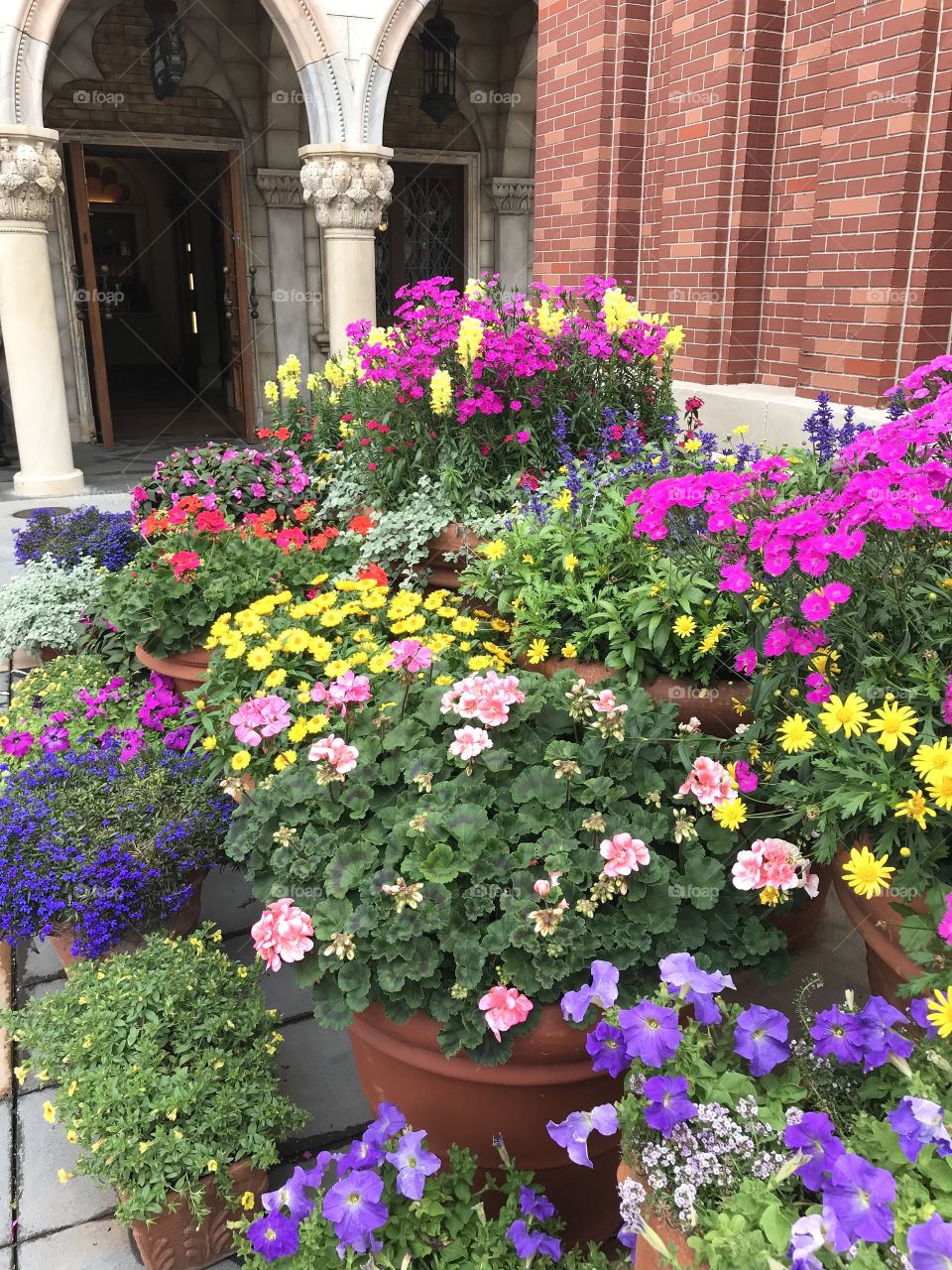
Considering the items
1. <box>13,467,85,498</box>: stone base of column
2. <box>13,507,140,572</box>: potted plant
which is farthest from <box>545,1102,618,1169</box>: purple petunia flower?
<box>13,467,85,498</box>: stone base of column

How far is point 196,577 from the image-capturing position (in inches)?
135

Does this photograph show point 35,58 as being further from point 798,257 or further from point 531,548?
point 531,548

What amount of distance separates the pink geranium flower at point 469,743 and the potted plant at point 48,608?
2739 mm

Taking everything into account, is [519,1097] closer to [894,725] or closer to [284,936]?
[284,936]

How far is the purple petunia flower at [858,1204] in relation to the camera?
1.12 metres

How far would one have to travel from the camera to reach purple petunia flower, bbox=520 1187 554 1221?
1.67m

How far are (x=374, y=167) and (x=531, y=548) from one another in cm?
707

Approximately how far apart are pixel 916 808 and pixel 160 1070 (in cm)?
156

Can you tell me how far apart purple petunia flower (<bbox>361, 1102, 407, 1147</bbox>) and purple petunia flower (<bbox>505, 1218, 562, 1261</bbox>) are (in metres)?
0.24

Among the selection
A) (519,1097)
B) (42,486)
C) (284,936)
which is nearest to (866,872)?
(519,1097)

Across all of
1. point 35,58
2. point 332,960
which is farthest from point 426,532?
point 35,58

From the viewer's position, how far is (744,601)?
2111 mm

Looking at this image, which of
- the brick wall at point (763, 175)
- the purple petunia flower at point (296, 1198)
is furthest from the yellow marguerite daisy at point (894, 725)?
the brick wall at point (763, 175)

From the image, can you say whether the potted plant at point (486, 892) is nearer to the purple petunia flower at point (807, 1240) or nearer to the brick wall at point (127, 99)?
the purple petunia flower at point (807, 1240)
